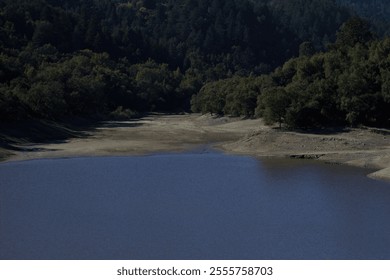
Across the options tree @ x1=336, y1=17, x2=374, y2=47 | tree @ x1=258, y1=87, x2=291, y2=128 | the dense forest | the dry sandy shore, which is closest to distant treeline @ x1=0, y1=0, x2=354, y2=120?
the dense forest

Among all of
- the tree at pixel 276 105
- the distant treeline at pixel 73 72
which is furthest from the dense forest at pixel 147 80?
the distant treeline at pixel 73 72

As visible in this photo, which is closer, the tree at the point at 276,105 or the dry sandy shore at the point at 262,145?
the dry sandy shore at the point at 262,145

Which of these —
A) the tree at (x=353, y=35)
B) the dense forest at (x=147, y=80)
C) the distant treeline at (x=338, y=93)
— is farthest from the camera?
the tree at (x=353, y=35)

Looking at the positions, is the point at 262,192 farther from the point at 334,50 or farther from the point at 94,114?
the point at 94,114

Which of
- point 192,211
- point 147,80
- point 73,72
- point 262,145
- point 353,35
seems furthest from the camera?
point 147,80

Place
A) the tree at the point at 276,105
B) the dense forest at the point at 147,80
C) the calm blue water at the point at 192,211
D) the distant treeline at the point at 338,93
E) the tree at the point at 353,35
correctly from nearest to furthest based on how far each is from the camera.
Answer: the calm blue water at the point at 192,211, the distant treeline at the point at 338,93, the tree at the point at 276,105, the dense forest at the point at 147,80, the tree at the point at 353,35

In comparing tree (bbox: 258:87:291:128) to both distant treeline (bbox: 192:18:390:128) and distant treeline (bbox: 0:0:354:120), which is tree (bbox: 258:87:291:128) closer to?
distant treeline (bbox: 192:18:390:128)

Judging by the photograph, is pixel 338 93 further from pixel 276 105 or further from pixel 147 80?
pixel 147 80

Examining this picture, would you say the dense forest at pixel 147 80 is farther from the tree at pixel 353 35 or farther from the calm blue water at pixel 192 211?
the calm blue water at pixel 192 211

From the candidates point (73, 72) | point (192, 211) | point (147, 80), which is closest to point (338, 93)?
point (192, 211)
